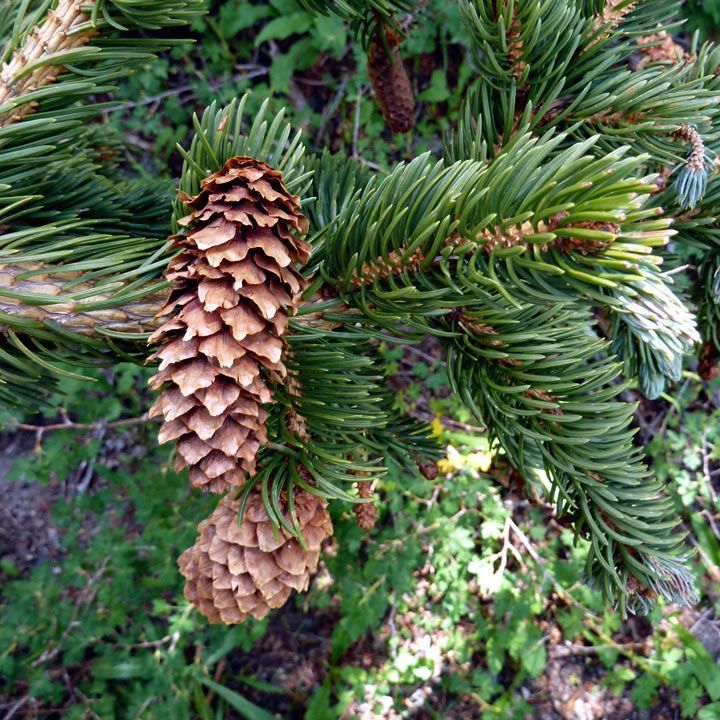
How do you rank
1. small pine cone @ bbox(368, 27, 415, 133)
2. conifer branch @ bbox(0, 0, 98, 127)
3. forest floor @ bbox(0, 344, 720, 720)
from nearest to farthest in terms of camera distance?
conifer branch @ bbox(0, 0, 98, 127)
small pine cone @ bbox(368, 27, 415, 133)
forest floor @ bbox(0, 344, 720, 720)

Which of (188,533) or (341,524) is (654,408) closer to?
(341,524)

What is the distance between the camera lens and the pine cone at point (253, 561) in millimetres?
817

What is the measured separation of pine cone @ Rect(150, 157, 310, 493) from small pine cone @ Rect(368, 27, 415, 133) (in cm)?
57

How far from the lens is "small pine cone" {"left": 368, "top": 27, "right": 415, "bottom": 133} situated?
3.61 feet

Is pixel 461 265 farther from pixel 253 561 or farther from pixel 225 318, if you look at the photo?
pixel 253 561

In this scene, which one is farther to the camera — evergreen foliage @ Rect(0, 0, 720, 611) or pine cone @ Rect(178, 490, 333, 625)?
pine cone @ Rect(178, 490, 333, 625)

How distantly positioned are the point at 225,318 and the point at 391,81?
0.75 meters

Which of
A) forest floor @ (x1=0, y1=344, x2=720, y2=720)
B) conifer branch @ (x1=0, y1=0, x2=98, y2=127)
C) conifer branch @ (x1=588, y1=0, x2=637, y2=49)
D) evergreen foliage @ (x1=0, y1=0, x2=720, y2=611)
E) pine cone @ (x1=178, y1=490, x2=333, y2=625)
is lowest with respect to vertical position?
forest floor @ (x1=0, y1=344, x2=720, y2=720)

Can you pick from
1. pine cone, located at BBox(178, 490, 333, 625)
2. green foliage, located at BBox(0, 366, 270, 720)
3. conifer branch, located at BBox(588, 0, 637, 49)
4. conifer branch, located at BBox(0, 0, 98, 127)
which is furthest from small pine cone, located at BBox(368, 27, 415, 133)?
green foliage, located at BBox(0, 366, 270, 720)

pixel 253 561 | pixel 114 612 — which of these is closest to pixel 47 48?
pixel 253 561

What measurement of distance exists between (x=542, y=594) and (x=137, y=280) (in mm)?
1737

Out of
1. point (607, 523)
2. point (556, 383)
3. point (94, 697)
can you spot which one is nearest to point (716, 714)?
point (607, 523)

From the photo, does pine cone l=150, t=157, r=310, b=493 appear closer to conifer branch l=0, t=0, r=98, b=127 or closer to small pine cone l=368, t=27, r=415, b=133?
conifer branch l=0, t=0, r=98, b=127

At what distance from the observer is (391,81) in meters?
1.16
